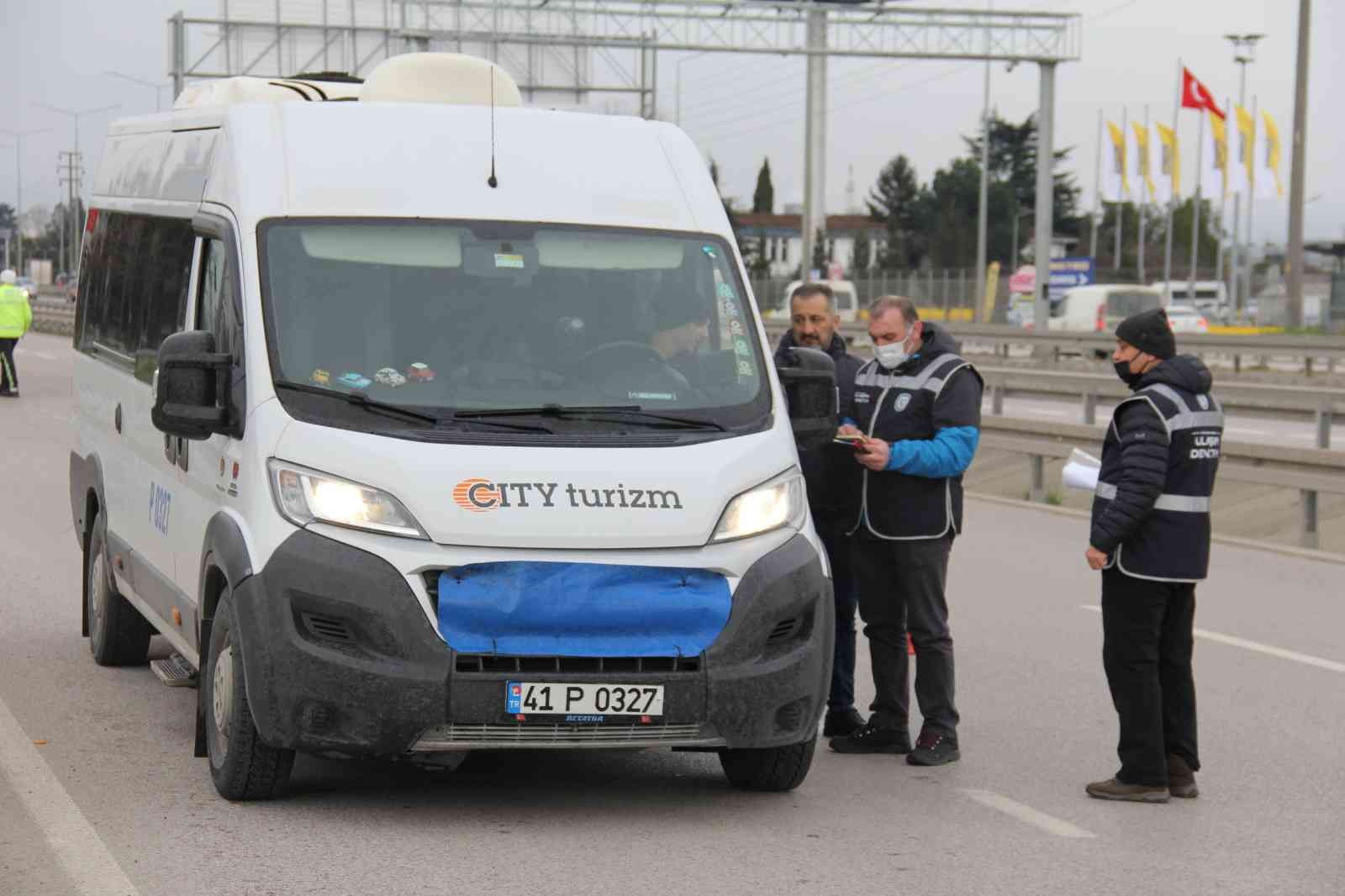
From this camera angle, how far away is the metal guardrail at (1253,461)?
15539mm

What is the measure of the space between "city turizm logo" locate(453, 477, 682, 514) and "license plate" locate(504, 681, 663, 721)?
54 cm

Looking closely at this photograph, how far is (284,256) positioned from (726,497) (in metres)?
1.75

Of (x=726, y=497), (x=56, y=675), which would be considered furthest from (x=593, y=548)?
(x=56, y=675)

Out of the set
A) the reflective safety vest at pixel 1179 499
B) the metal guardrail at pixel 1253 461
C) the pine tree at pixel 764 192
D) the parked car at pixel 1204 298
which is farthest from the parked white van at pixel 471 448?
the pine tree at pixel 764 192

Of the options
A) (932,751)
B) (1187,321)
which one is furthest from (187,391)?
(1187,321)

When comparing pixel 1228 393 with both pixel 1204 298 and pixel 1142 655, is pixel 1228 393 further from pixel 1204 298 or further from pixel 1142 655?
pixel 1204 298

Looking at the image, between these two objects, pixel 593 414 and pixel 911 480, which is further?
pixel 911 480

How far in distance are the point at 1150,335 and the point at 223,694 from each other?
11.0ft

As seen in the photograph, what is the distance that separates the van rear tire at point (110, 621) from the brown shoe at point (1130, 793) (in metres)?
4.26

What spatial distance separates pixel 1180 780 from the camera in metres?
7.61

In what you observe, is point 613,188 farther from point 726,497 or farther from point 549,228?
point 726,497

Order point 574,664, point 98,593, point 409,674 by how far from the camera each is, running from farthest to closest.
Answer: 1. point 98,593
2. point 574,664
3. point 409,674

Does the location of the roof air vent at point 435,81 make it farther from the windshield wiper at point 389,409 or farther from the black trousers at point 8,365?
the black trousers at point 8,365

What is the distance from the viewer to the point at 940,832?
22.4ft
